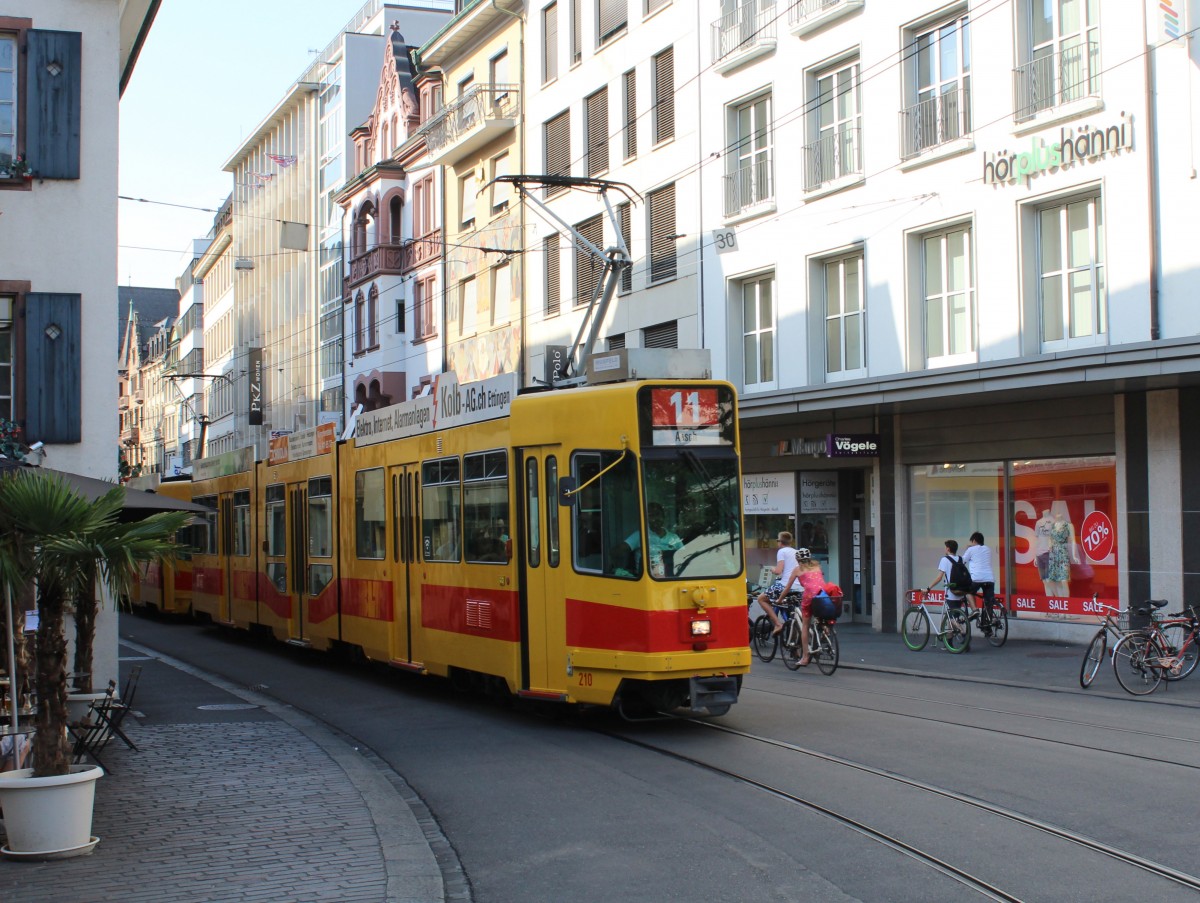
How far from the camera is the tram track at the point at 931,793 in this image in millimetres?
6996

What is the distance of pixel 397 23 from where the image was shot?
175 ft

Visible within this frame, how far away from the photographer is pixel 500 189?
40.2 meters

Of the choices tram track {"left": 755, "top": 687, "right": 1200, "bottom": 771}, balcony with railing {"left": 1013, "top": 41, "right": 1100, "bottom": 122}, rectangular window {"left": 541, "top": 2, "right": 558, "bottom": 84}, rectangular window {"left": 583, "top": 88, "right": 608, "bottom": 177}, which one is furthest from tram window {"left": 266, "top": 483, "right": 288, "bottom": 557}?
rectangular window {"left": 541, "top": 2, "right": 558, "bottom": 84}

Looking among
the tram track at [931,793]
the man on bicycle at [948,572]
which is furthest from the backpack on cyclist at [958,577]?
the tram track at [931,793]

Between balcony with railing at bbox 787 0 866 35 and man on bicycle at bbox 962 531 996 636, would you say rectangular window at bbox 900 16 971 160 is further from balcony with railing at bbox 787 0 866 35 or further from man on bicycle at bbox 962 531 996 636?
man on bicycle at bbox 962 531 996 636

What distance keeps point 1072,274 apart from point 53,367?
1434 centimetres

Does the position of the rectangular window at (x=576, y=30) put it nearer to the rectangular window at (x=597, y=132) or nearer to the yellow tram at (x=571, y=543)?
the rectangular window at (x=597, y=132)

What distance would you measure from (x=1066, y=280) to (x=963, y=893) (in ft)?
52.9

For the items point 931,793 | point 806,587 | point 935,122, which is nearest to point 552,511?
point 931,793

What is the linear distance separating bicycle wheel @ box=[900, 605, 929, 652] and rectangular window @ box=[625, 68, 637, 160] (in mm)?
15513

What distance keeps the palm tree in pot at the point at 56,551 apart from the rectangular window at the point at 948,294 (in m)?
17.3

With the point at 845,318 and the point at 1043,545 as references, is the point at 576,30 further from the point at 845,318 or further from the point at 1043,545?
the point at 1043,545

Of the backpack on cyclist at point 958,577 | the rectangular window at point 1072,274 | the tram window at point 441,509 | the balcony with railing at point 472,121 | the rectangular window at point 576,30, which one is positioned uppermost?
the rectangular window at point 576,30

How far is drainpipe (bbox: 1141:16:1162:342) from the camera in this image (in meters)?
19.3
